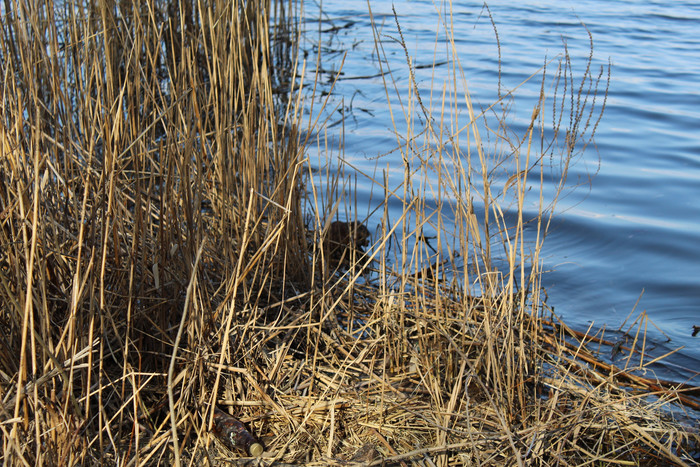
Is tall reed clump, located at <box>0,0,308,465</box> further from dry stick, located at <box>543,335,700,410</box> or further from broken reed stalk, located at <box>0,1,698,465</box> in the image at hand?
dry stick, located at <box>543,335,700,410</box>

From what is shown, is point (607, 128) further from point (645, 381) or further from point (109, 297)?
point (109, 297)

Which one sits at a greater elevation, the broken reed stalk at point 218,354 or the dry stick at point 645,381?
the broken reed stalk at point 218,354

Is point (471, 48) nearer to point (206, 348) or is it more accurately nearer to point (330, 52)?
point (330, 52)

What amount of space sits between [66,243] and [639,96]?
4.72 meters

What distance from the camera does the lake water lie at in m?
2.58

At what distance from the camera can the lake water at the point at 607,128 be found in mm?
2578

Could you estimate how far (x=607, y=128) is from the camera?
14.6 ft

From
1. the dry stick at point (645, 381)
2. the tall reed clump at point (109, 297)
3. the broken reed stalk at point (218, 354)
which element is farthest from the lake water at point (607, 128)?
the tall reed clump at point (109, 297)

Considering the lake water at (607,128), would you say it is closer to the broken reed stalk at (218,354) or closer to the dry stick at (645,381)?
the dry stick at (645,381)

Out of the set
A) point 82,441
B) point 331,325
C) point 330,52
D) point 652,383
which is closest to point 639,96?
point 330,52

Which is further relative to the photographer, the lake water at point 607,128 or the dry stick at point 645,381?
the lake water at point 607,128

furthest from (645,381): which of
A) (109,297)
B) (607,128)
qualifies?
(607,128)

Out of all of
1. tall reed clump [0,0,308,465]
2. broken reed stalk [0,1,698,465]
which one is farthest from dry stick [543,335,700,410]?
tall reed clump [0,0,308,465]

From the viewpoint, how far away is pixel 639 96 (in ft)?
16.8
